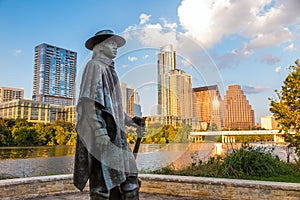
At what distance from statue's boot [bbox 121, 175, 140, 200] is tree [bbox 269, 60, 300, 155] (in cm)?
869

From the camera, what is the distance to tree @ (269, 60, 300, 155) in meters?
10.2

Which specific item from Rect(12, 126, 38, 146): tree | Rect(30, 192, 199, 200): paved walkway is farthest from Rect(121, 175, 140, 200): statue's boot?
Rect(12, 126, 38, 146): tree

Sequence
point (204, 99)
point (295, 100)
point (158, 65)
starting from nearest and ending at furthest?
1. point (158, 65)
2. point (204, 99)
3. point (295, 100)

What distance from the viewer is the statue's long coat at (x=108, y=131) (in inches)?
109

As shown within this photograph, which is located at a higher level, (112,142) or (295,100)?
(295,100)

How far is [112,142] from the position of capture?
9.25 feet

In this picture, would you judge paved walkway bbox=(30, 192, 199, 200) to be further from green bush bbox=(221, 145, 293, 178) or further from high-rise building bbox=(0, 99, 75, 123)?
high-rise building bbox=(0, 99, 75, 123)

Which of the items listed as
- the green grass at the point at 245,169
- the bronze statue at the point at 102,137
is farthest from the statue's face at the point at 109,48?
the green grass at the point at 245,169

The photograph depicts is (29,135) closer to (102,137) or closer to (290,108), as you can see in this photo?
(290,108)

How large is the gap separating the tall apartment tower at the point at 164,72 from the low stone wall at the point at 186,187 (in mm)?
2248

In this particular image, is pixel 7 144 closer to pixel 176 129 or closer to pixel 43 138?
pixel 43 138

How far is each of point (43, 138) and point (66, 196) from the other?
37.4m

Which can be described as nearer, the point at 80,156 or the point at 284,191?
the point at 80,156

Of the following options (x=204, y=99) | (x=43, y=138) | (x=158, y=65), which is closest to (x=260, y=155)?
(x=204, y=99)
